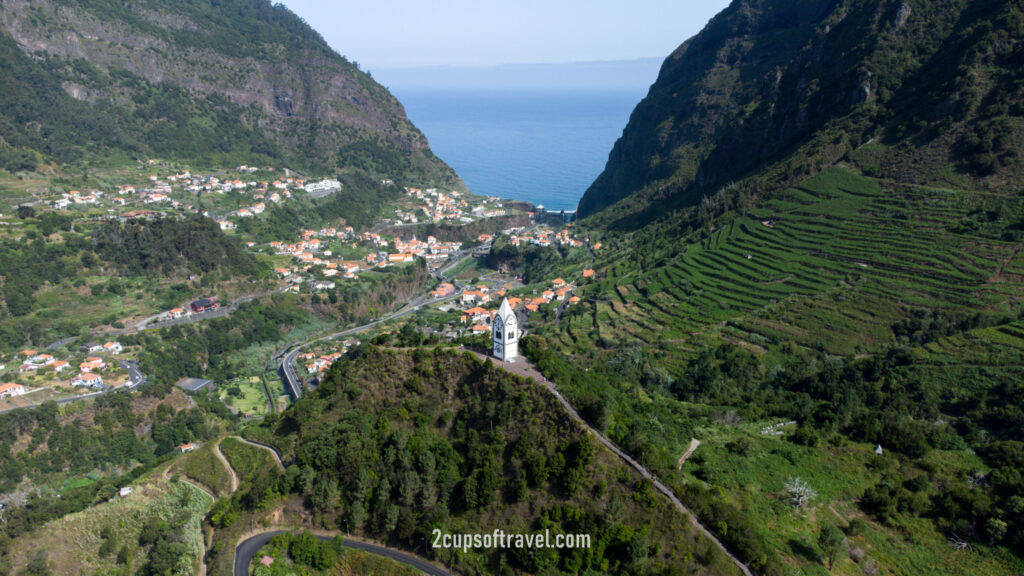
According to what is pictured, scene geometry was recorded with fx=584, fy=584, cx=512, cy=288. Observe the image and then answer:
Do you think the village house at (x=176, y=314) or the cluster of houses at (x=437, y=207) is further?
the cluster of houses at (x=437, y=207)

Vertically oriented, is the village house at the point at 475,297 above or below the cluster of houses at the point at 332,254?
below

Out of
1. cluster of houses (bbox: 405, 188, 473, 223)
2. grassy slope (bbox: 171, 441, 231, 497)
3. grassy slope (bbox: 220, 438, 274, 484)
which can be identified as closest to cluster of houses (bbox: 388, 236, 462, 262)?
cluster of houses (bbox: 405, 188, 473, 223)

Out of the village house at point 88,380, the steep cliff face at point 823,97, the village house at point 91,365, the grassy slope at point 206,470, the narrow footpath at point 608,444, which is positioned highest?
the steep cliff face at point 823,97

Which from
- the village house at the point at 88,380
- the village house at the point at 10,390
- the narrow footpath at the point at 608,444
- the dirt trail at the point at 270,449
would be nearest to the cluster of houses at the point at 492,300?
the dirt trail at the point at 270,449

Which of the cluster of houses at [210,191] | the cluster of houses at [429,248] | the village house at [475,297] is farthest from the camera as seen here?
the cluster of houses at [429,248]

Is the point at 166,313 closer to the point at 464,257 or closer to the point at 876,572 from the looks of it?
the point at 464,257

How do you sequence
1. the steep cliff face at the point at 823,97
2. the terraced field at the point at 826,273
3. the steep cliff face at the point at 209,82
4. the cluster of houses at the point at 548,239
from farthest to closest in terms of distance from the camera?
the steep cliff face at the point at 209,82 < the cluster of houses at the point at 548,239 < the steep cliff face at the point at 823,97 < the terraced field at the point at 826,273

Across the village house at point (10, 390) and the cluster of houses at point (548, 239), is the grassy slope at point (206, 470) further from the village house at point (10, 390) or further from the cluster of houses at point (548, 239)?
the cluster of houses at point (548, 239)
